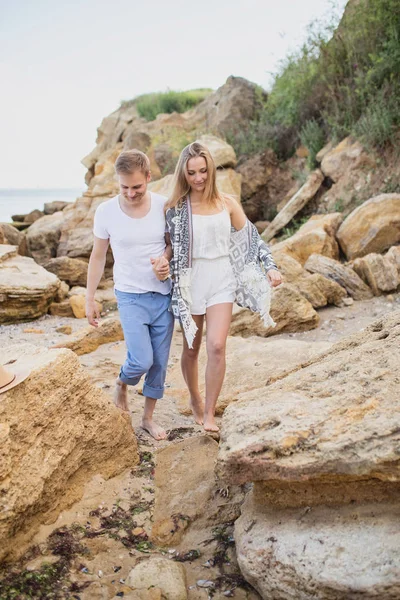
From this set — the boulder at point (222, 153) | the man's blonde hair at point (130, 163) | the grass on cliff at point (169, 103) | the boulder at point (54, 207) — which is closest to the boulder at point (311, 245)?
the boulder at point (222, 153)

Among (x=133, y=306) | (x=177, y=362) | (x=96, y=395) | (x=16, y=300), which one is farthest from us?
(x=16, y=300)

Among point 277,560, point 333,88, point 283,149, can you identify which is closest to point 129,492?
point 277,560

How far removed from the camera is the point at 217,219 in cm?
381

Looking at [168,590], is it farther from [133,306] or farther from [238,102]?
[238,102]

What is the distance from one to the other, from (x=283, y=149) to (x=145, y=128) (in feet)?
20.4

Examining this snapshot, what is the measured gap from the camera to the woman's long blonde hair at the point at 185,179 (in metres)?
3.69

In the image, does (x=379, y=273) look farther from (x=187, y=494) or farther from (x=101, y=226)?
(x=187, y=494)

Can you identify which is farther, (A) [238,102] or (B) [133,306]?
(A) [238,102]

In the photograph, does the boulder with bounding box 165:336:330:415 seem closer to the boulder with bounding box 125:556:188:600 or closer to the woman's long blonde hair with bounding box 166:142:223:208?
the woman's long blonde hair with bounding box 166:142:223:208

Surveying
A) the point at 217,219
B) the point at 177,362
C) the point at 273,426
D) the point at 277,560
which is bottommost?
the point at 177,362

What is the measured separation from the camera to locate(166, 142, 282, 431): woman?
3744 millimetres

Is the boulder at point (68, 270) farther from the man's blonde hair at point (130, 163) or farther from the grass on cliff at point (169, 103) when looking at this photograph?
the grass on cliff at point (169, 103)

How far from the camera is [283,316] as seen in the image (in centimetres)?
670

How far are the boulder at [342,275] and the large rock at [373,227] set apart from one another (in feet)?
2.38
